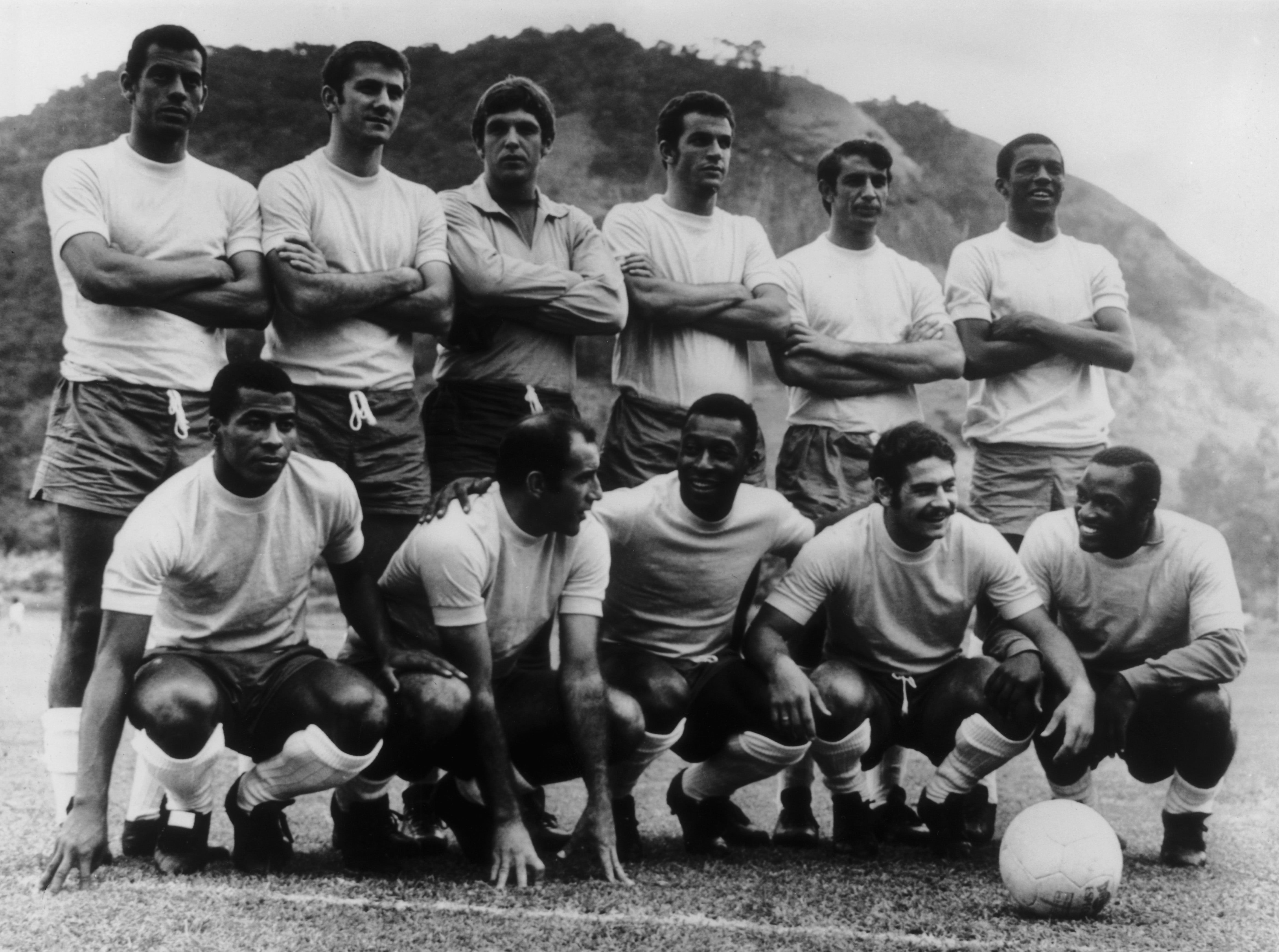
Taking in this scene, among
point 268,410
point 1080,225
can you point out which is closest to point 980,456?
point 268,410

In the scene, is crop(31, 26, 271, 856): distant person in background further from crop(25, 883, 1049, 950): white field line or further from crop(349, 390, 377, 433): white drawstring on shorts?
crop(25, 883, 1049, 950): white field line

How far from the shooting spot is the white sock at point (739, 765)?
3.96 meters

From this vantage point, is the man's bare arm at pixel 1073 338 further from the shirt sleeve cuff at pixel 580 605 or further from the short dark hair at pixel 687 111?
the shirt sleeve cuff at pixel 580 605

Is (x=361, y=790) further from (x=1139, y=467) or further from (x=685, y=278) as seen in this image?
(x=1139, y=467)

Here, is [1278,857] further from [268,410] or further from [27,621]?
[27,621]

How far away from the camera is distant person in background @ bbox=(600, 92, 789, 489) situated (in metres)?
4.41

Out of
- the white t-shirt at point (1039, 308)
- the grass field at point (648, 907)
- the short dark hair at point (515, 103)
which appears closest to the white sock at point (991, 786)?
the grass field at point (648, 907)

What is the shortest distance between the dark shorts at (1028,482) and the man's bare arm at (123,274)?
3.05 m

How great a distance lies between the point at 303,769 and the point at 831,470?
218 centimetres

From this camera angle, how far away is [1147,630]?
13.9 feet

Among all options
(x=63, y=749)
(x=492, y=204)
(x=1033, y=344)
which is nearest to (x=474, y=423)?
(x=492, y=204)

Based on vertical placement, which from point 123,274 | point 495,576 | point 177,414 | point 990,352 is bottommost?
point 495,576

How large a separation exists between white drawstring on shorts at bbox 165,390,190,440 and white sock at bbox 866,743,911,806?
268 cm

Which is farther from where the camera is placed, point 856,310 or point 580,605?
point 856,310
